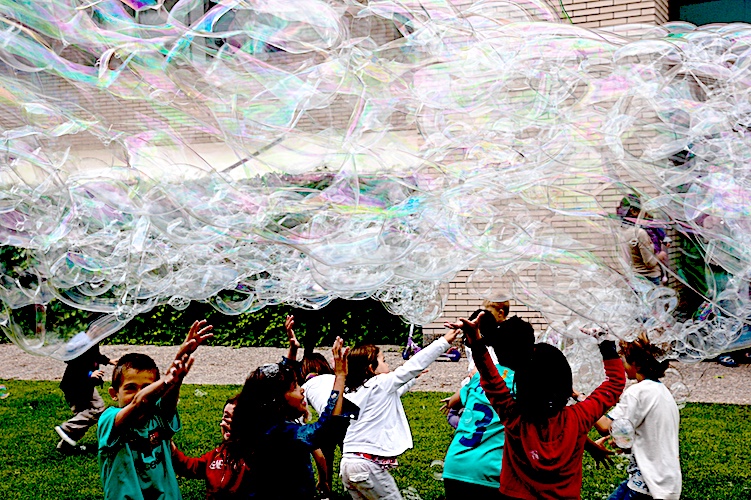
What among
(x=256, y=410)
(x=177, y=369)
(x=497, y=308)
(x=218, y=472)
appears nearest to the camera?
(x=177, y=369)

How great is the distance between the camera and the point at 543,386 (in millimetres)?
3930

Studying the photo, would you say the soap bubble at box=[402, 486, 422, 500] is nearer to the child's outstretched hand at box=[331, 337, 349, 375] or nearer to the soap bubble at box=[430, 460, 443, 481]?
the soap bubble at box=[430, 460, 443, 481]

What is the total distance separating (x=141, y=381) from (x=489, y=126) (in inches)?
82.8

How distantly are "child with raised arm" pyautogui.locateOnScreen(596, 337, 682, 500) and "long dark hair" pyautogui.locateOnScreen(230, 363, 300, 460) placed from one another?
1.82m

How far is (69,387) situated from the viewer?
7434 millimetres

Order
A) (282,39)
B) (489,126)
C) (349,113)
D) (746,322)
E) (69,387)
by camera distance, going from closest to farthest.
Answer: (282,39) → (349,113) → (489,126) → (746,322) → (69,387)

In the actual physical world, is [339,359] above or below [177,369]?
below

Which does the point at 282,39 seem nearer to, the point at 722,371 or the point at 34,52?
the point at 34,52

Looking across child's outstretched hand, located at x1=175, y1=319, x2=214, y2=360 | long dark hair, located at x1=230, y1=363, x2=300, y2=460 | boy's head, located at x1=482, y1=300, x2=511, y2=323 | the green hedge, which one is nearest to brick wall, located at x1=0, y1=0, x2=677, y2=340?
boy's head, located at x1=482, y1=300, x2=511, y2=323

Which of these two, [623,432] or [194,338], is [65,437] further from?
[623,432]

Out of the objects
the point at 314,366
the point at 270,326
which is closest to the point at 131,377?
the point at 314,366

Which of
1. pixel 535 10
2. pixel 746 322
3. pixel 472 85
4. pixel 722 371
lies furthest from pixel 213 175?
pixel 722 371

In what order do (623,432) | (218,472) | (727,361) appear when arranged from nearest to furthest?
(218,472) < (623,432) < (727,361)

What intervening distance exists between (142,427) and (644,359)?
254 cm
